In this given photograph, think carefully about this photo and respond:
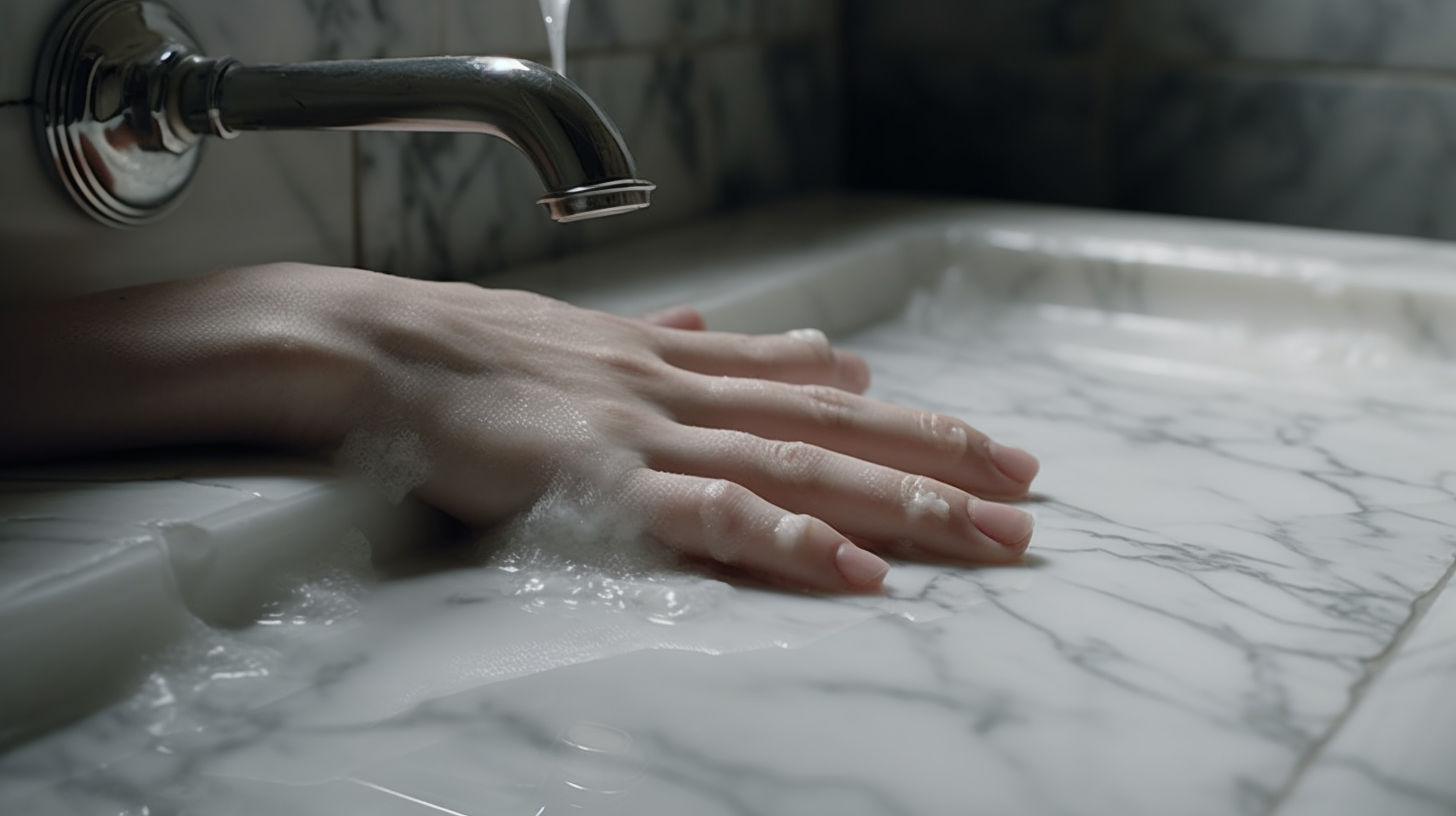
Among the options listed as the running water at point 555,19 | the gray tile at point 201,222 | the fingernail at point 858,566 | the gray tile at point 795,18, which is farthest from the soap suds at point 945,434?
the gray tile at point 795,18

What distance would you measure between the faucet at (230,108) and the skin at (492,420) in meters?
0.09

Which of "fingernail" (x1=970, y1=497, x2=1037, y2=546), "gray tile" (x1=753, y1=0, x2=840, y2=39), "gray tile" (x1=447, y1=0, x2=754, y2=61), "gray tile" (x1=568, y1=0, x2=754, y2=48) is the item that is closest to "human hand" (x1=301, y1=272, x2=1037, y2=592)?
"fingernail" (x1=970, y1=497, x2=1037, y2=546)

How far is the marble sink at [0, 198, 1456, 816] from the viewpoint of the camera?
0.45m

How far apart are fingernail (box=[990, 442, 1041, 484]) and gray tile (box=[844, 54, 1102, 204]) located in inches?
29.1

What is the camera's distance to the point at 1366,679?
52 cm

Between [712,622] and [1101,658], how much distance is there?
15 centimetres

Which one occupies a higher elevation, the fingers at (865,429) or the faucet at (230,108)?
the faucet at (230,108)

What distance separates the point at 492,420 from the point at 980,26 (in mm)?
891

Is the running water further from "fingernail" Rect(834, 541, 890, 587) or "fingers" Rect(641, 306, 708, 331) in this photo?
"fingernail" Rect(834, 541, 890, 587)

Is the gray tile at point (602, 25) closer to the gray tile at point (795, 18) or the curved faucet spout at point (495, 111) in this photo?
the gray tile at point (795, 18)

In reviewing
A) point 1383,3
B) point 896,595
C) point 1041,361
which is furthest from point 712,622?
point 1383,3

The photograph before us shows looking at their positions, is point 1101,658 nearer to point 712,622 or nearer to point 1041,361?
point 712,622

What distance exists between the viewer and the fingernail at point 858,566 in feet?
1.90

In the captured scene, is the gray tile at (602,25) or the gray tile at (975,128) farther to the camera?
the gray tile at (975,128)
